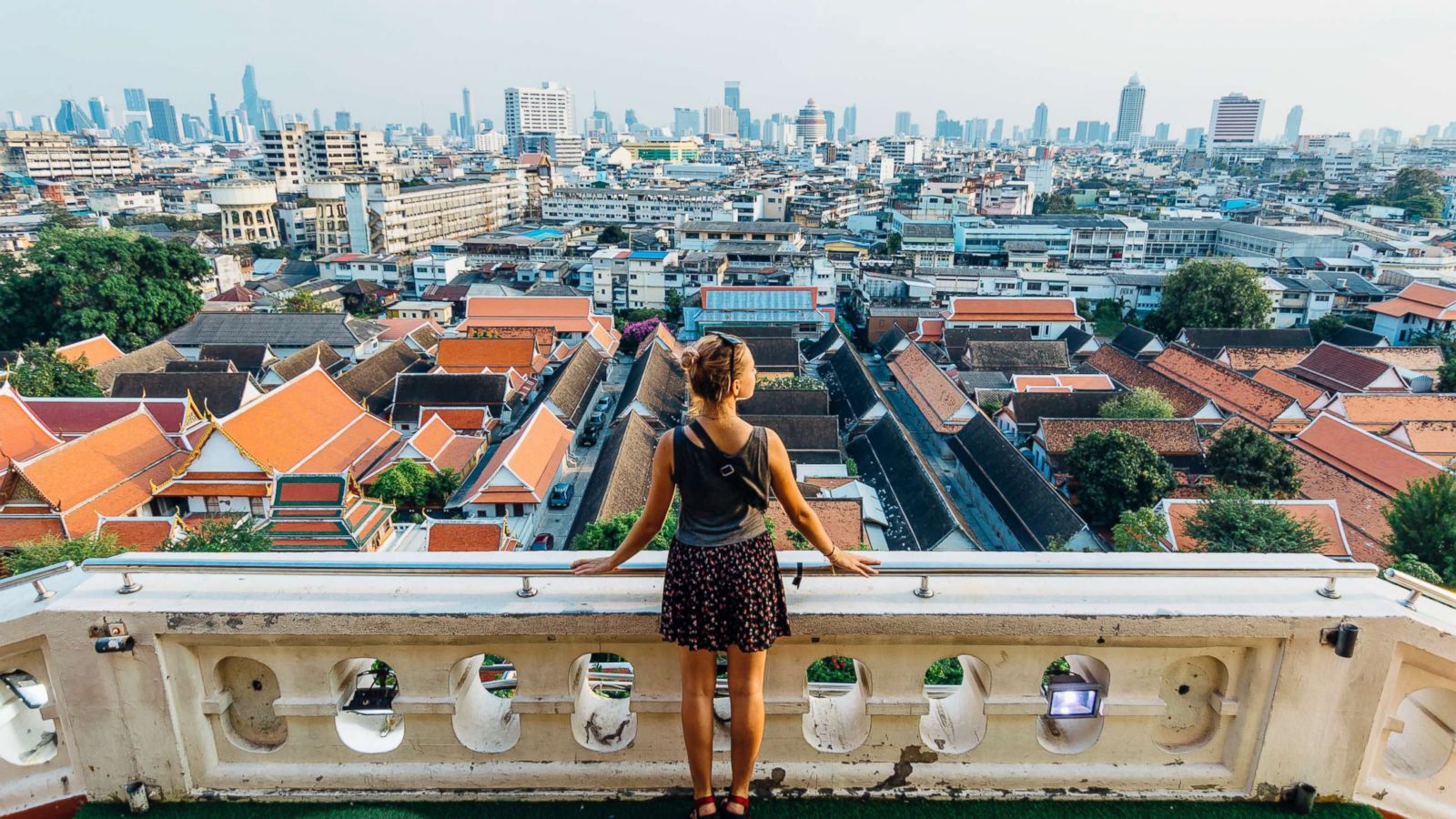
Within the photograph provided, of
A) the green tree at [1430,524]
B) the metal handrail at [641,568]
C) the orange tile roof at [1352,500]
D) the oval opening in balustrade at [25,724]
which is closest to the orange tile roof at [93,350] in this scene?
the oval opening in balustrade at [25,724]

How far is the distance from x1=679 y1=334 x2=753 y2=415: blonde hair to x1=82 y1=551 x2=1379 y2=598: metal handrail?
0.75m

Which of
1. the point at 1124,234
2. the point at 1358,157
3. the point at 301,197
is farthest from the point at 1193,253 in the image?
the point at 1358,157

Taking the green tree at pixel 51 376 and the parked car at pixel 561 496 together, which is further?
the green tree at pixel 51 376

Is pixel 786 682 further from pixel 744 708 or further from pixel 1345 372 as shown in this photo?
pixel 1345 372

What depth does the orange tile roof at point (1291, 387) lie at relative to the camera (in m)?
21.1

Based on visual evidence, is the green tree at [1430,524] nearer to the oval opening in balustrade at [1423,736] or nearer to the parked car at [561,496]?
the oval opening in balustrade at [1423,736]

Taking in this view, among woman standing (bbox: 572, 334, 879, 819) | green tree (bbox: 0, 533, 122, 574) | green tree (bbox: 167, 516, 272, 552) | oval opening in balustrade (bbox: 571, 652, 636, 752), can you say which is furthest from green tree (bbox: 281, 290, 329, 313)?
woman standing (bbox: 572, 334, 879, 819)

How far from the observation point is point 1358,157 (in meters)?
110

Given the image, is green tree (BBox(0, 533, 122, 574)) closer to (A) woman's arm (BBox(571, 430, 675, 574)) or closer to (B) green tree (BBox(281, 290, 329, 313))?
(A) woman's arm (BBox(571, 430, 675, 574))

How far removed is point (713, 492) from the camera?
2467mm

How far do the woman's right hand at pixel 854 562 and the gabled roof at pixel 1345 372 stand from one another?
82.7 feet

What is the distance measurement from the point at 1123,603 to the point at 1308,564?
77cm

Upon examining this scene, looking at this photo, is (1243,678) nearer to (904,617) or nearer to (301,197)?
(904,617)

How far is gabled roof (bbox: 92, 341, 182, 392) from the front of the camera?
21.9m
